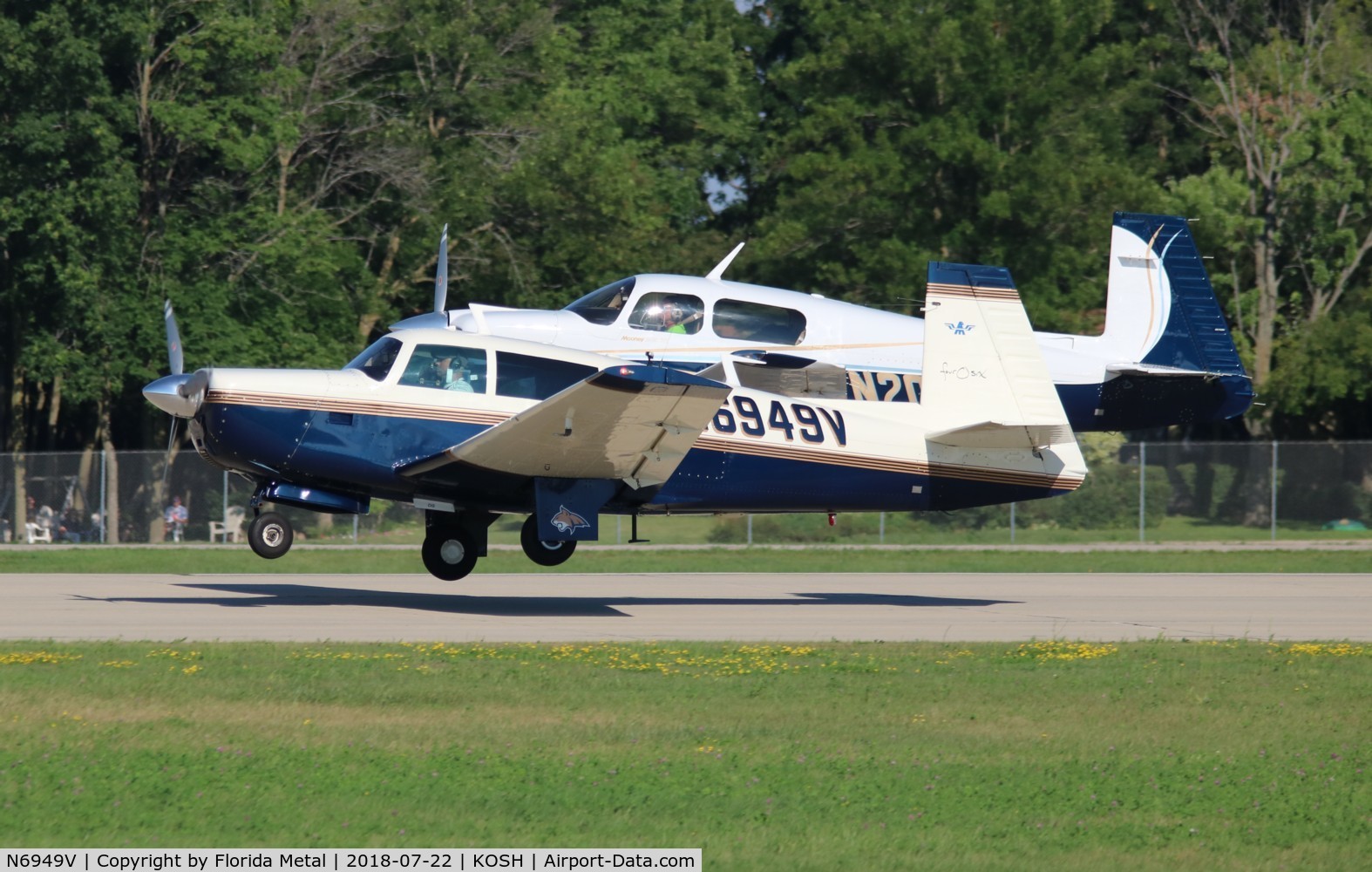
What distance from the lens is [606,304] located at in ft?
60.8

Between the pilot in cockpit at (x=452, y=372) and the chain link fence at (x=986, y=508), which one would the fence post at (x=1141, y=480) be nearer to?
the chain link fence at (x=986, y=508)

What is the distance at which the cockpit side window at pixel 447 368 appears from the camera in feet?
55.3

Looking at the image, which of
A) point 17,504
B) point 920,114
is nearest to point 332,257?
point 17,504

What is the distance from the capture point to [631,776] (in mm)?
8680

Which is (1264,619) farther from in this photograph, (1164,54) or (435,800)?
(1164,54)

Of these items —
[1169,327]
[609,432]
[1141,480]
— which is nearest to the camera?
[609,432]

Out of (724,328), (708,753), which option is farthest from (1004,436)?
(708,753)

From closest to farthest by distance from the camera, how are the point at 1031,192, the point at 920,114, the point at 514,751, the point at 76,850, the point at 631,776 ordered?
the point at 76,850 < the point at 631,776 < the point at 514,751 < the point at 1031,192 < the point at 920,114

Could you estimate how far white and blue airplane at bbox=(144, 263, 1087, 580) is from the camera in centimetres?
1630

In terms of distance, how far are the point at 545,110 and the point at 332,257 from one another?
9.29 m

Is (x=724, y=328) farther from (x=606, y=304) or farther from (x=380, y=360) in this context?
(x=380, y=360)

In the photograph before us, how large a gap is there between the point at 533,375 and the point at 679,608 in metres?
3.48

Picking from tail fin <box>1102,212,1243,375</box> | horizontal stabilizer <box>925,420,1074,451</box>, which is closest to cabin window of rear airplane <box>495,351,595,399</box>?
horizontal stabilizer <box>925,420,1074,451</box>

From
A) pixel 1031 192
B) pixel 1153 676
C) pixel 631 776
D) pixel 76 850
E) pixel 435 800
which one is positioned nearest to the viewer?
pixel 76 850
